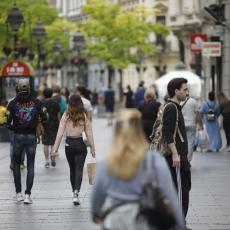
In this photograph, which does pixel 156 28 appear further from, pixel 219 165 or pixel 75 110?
pixel 75 110

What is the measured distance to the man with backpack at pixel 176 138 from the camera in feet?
39.9

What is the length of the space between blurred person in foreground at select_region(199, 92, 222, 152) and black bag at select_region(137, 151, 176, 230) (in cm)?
2198

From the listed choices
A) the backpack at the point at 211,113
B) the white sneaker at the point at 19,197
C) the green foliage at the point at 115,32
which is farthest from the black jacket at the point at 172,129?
the green foliage at the point at 115,32

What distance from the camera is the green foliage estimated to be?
8150 cm

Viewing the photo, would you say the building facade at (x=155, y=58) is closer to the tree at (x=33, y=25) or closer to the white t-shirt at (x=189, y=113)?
the tree at (x=33, y=25)

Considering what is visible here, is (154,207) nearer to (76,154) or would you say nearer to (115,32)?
(76,154)

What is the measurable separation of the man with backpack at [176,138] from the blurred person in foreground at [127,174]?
16.6ft

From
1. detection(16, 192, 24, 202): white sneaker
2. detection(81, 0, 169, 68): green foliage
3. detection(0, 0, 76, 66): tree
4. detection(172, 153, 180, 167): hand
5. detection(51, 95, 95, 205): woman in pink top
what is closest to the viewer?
detection(172, 153, 180, 167): hand

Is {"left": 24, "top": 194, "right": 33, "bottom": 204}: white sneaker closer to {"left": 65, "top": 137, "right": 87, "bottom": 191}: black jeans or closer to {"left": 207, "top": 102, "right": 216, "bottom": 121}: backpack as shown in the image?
{"left": 65, "top": 137, "right": 87, "bottom": 191}: black jeans

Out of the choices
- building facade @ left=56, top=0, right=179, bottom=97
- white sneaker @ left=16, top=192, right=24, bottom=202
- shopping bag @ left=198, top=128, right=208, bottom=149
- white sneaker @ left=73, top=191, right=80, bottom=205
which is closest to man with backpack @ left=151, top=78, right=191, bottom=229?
white sneaker @ left=73, top=191, right=80, bottom=205

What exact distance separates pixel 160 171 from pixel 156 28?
241 ft

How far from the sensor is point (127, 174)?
22.3ft

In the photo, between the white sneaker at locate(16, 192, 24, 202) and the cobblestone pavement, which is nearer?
the cobblestone pavement

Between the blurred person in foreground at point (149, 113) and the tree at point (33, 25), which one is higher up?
the tree at point (33, 25)
